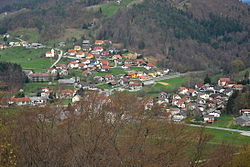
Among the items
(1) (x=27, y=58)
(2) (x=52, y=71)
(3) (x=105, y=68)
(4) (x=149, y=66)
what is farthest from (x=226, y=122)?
(1) (x=27, y=58)

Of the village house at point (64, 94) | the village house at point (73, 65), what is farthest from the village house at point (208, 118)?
the village house at point (73, 65)

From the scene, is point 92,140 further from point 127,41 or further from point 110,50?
point 127,41

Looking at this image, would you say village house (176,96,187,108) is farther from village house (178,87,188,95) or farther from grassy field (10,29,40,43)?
grassy field (10,29,40,43)

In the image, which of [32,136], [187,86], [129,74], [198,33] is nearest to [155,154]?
[32,136]

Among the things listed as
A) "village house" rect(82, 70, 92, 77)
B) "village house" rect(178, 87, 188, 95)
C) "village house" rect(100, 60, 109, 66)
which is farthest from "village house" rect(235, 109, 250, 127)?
"village house" rect(100, 60, 109, 66)

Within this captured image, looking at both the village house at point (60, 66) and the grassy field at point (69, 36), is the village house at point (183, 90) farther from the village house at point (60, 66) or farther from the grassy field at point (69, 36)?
the grassy field at point (69, 36)

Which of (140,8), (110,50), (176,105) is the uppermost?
(140,8)
